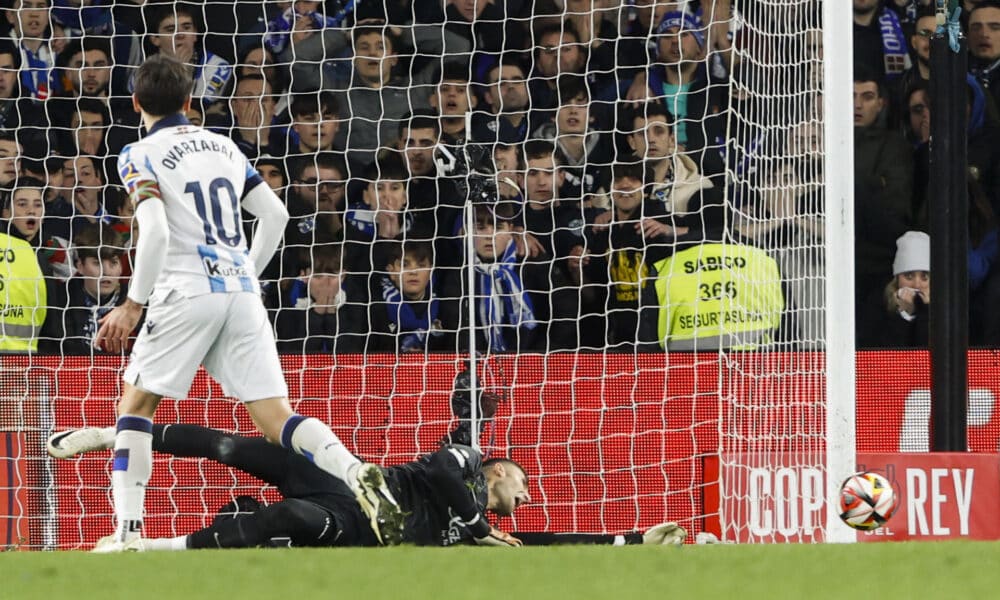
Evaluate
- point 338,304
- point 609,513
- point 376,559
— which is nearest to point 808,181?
point 609,513

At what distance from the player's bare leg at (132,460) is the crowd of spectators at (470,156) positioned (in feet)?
8.21

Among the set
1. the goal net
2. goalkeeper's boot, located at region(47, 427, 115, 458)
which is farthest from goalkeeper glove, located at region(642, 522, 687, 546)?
goalkeeper's boot, located at region(47, 427, 115, 458)

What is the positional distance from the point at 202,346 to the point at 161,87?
853 mm

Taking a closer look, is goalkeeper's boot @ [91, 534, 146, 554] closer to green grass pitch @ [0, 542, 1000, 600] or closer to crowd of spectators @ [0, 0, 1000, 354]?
green grass pitch @ [0, 542, 1000, 600]

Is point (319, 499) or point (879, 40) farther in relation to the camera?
point (879, 40)

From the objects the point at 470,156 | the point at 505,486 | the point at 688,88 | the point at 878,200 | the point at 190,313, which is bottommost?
the point at 505,486

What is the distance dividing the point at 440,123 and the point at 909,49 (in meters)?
2.51

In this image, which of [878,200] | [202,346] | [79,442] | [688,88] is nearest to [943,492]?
[878,200]

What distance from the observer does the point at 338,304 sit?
804 centimetres

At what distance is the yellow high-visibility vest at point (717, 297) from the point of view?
23.8 feet

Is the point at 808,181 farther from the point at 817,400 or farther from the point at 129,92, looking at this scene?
the point at 129,92

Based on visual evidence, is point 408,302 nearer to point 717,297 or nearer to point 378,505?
point 717,297

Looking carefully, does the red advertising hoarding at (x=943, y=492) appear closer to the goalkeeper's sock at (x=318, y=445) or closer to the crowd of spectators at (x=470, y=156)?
the crowd of spectators at (x=470, y=156)

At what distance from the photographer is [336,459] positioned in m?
5.29
